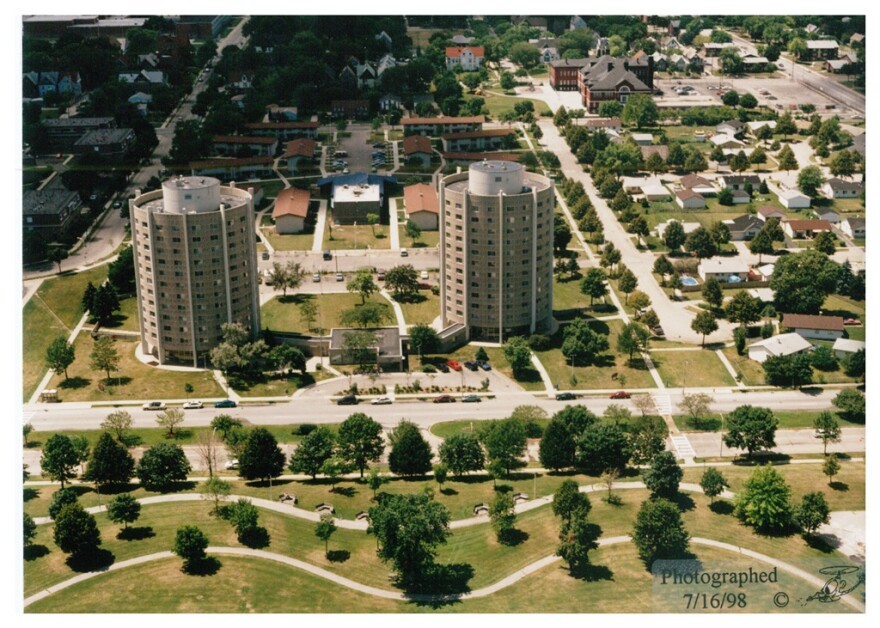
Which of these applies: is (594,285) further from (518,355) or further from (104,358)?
(104,358)

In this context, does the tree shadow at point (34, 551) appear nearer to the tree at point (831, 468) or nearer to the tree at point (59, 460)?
the tree at point (59, 460)

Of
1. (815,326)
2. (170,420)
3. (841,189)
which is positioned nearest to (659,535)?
(170,420)

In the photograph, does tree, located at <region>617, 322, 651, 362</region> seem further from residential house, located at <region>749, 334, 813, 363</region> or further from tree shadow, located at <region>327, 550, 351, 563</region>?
tree shadow, located at <region>327, 550, 351, 563</region>

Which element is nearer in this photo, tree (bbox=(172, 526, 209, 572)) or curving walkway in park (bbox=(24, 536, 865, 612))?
curving walkway in park (bbox=(24, 536, 865, 612))

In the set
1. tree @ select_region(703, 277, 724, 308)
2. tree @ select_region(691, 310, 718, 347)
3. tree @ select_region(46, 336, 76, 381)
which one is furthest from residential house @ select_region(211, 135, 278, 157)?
tree @ select_region(691, 310, 718, 347)
